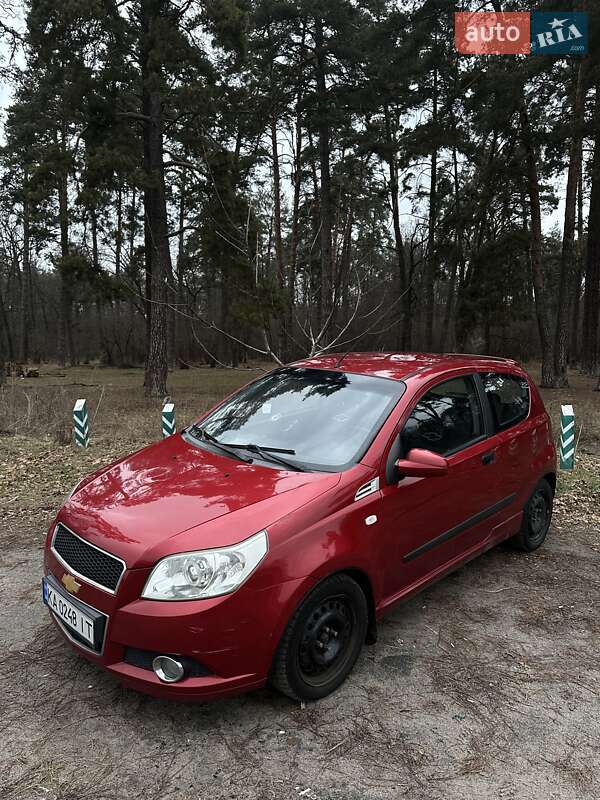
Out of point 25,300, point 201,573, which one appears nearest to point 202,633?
point 201,573

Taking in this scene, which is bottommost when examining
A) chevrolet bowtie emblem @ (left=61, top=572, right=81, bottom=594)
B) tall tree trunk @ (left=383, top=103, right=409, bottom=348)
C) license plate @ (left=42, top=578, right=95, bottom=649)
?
license plate @ (left=42, top=578, right=95, bottom=649)

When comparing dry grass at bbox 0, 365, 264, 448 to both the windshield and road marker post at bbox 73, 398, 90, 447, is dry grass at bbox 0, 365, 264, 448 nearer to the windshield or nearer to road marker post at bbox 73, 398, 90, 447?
road marker post at bbox 73, 398, 90, 447

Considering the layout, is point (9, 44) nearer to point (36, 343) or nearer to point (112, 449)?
point (112, 449)

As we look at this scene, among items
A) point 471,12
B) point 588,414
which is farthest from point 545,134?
point 588,414

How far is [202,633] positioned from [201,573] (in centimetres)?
25

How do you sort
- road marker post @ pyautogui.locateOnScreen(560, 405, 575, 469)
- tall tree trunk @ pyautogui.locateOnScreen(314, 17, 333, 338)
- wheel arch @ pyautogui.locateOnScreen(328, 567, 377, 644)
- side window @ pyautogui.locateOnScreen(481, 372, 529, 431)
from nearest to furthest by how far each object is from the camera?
wheel arch @ pyautogui.locateOnScreen(328, 567, 377, 644) < side window @ pyautogui.locateOnScreen(481, 372, 529, 431) < road marker post @ pyautogui.locateOnScreen(560, 405, 575, 469) < tall tree trunk @ pyautogui.locateOnScreen(314, 17, 333, 338)

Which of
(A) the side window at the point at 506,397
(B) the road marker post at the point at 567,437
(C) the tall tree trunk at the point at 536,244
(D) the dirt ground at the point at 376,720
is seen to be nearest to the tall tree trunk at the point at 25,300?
(C) the tall tree trunk at the point at 536,244

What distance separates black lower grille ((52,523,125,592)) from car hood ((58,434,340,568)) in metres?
0.04

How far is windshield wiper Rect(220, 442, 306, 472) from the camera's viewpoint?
125 inches

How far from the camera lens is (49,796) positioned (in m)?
2.26

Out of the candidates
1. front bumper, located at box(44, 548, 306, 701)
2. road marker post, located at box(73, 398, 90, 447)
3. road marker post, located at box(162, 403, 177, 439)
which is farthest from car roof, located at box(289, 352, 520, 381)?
road marker post, located at box(73, 398, 90, 447)

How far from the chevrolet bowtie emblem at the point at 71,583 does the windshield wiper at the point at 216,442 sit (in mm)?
1093

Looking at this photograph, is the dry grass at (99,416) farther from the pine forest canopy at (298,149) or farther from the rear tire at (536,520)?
the rear tire at (536,520)

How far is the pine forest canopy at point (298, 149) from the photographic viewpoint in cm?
1429
